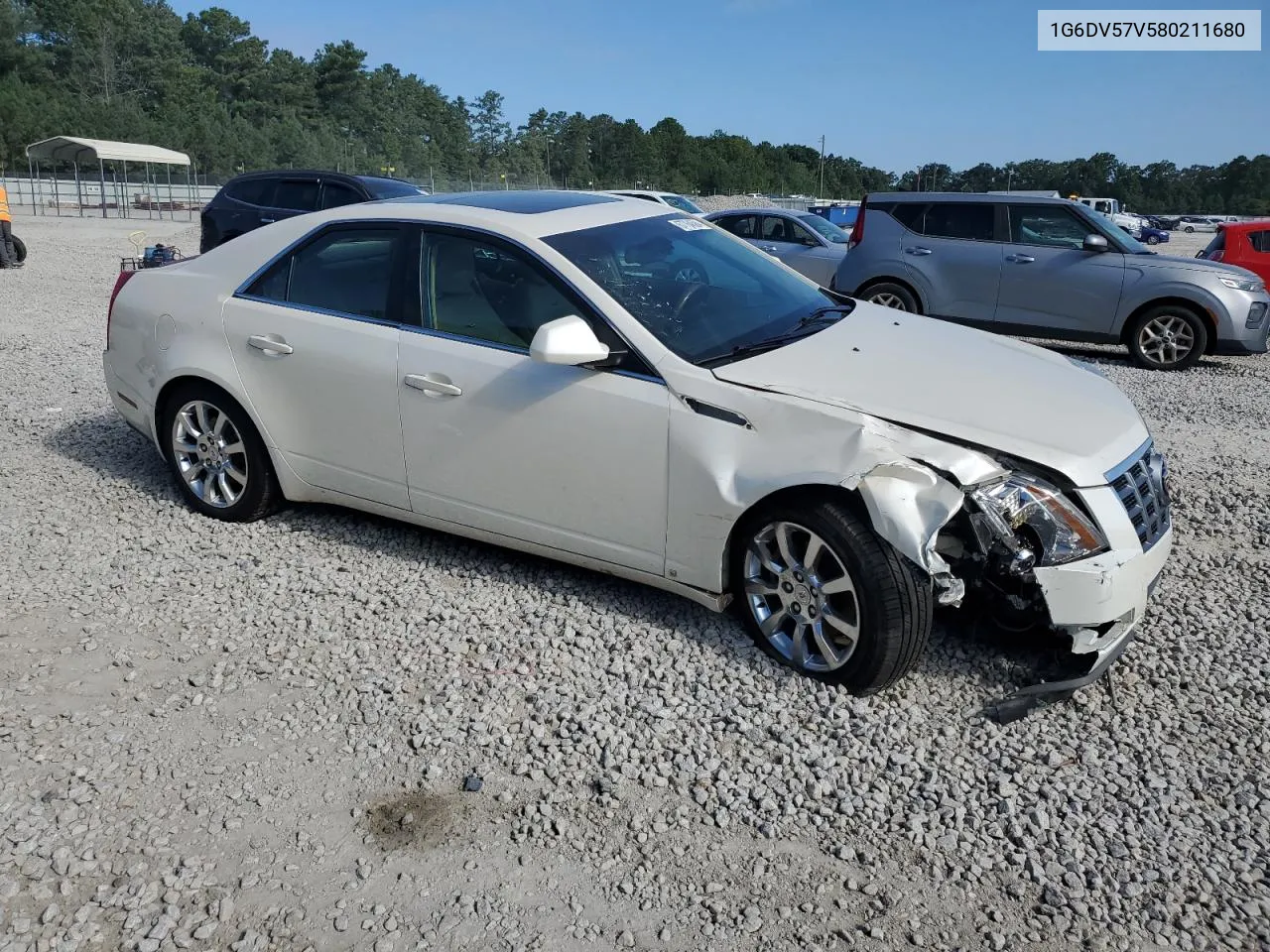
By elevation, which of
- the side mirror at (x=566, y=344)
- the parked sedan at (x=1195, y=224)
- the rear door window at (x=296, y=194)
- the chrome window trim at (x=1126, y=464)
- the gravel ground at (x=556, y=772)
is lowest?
the gravel ground at (x=556, y=772)

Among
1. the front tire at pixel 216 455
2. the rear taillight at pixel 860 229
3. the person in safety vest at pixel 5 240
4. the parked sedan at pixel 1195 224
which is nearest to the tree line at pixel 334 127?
the parked sedan at pixel 1195 224

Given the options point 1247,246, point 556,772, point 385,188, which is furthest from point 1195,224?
point 556,772

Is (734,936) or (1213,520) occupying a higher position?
(1213,520)

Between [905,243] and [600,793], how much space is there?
10.0m

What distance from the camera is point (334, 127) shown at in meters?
85.1

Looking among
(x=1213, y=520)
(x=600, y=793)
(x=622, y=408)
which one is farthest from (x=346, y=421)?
(x=1213, y=520)

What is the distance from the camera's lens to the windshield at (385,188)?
14.2 m

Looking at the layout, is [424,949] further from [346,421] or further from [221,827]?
[346,421]

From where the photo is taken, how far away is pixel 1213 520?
5.48 m

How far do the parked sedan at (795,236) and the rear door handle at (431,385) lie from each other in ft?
36.2

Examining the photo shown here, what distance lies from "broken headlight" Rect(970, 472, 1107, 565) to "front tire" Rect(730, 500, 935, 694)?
325 millimetres

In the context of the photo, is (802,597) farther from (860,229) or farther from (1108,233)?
(860,229)

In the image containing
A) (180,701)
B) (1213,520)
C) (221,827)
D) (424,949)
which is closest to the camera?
(424,949)

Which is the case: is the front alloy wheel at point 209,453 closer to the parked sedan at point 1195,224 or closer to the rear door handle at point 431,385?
the rear door handle at point 431,385
